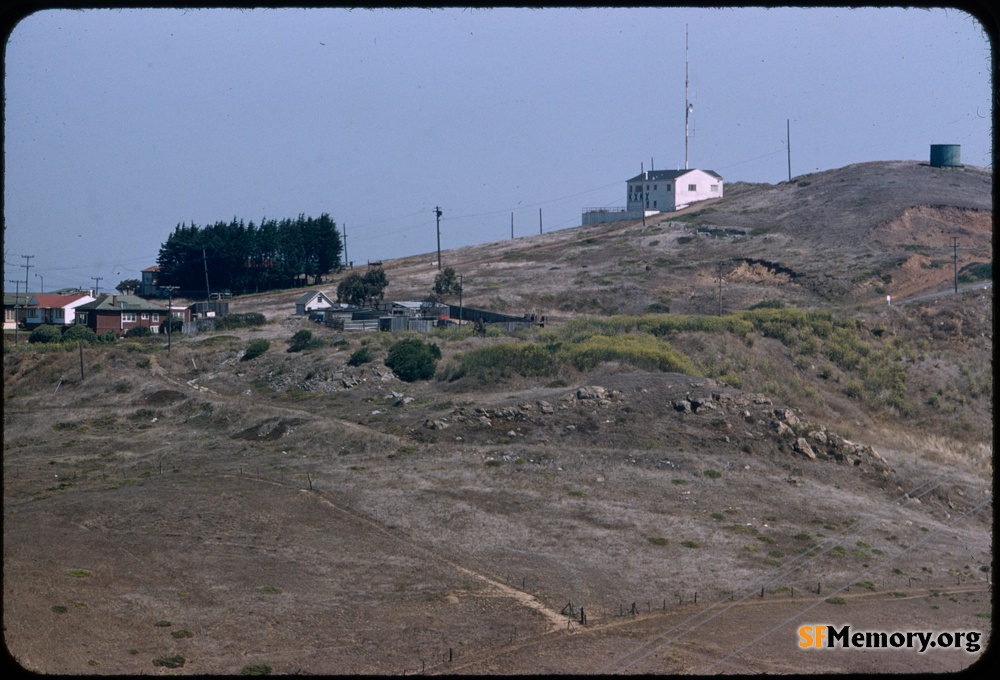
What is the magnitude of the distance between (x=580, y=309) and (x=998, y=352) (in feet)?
245

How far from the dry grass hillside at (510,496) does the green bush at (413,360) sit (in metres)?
0.55

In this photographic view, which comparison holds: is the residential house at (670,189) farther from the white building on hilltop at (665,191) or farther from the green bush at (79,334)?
the green bush at (79,334)

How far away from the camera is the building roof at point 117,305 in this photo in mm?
74875

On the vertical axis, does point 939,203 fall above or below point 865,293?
above

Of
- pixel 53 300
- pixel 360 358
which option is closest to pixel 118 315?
pixel 53 300

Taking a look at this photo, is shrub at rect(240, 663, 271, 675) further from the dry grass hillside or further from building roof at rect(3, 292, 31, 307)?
building roof at rect(3, 292, 31, 307)

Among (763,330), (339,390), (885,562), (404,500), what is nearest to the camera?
(885,562)

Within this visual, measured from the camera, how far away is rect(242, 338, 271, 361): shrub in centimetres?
5841

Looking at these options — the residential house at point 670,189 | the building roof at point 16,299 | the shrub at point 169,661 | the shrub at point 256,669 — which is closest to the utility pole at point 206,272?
the building roof at point 16,299

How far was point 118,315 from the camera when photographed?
74562mm

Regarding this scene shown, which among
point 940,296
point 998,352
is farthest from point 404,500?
point 940,296

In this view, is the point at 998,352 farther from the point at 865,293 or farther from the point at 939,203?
the point at 939,203

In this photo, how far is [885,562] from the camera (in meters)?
27.2

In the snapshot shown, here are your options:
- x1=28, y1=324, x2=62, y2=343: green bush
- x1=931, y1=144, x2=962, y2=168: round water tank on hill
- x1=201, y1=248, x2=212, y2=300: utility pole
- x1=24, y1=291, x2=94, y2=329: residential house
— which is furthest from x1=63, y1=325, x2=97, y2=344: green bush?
x1=931, y1=144, x2=962, y2=168: round water tank on hill
